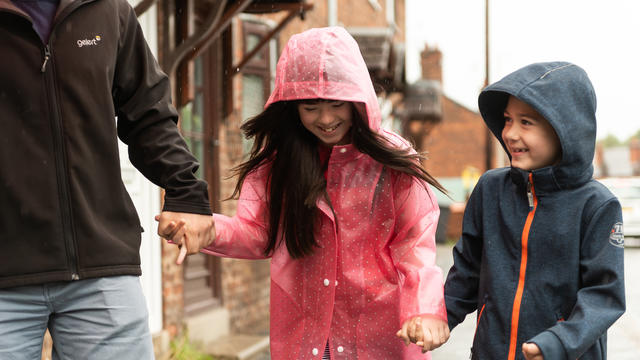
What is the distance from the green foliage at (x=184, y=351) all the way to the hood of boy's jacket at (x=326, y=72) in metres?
4.02

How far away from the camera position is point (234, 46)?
27.3 feet

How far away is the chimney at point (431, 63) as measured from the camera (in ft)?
123

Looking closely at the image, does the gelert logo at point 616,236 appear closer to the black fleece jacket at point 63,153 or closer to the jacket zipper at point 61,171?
the black fleece jacket at point 63,153

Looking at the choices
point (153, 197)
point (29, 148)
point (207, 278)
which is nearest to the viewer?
point (29, 148)

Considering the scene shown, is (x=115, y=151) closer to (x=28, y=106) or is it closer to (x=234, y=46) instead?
(x=28, y=106)

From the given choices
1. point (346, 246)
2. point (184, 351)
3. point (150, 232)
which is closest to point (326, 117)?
point (346, 246)

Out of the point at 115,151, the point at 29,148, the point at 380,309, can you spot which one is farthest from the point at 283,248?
the point at 29,148

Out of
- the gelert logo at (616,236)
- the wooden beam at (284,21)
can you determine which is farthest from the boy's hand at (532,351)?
the wooden beam at (284,21)

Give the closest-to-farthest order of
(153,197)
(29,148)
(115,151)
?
1. (29,148)
2. (115,151)
3. (153,197)

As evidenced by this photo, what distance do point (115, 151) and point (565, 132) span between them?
1352 millimetres

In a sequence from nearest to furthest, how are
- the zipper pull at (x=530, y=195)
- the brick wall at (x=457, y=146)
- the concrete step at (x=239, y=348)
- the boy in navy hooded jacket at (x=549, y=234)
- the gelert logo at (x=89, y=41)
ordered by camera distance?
the gelert logo at (x=89, y=41) < the boy in navy hooded jacket at (x=549, y=234) < the zipper pull at (x=530, y=195) < the concrete step at (x=239, y=348) < the brick wall at (x=457, y=146)

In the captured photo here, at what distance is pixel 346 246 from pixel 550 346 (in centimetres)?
73

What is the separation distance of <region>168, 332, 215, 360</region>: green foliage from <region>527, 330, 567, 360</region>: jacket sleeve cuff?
4413 mm

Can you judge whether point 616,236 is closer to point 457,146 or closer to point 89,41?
point 89,41
